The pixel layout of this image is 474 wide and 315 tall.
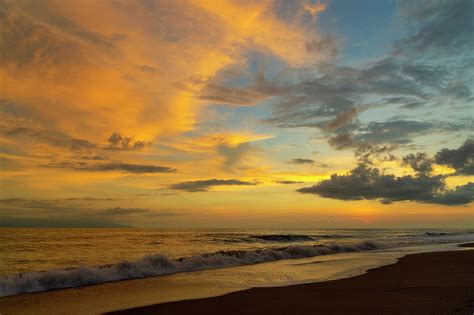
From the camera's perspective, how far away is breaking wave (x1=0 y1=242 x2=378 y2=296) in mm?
13212

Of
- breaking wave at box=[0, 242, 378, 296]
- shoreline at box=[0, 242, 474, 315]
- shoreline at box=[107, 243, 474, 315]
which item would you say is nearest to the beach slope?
shoreline at box=[107, 243, 474, 315]

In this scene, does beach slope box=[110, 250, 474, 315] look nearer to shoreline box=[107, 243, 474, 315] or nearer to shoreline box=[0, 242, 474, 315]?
shoreline box=[107, 243, 474, 315]

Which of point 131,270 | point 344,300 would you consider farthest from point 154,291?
point 344,300

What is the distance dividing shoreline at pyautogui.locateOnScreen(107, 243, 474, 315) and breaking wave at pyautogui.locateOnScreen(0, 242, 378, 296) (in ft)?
19.2

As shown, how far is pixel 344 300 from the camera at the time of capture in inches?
386

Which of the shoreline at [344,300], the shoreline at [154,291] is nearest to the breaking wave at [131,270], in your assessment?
the shoreline at [154,291]

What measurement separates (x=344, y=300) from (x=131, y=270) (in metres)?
10.3

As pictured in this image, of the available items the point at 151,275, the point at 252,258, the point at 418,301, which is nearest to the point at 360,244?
the point at 252,258

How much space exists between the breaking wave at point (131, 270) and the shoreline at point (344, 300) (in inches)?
230

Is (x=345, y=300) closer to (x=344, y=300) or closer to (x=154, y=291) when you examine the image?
(x=344, y=300)

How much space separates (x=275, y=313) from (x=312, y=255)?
20.2 metres

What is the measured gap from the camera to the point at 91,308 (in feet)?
32.1

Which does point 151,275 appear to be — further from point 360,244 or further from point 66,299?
point 360,244

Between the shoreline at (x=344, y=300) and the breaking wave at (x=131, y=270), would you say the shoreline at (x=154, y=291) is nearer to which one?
the shoreline at (x=344, y=300)
